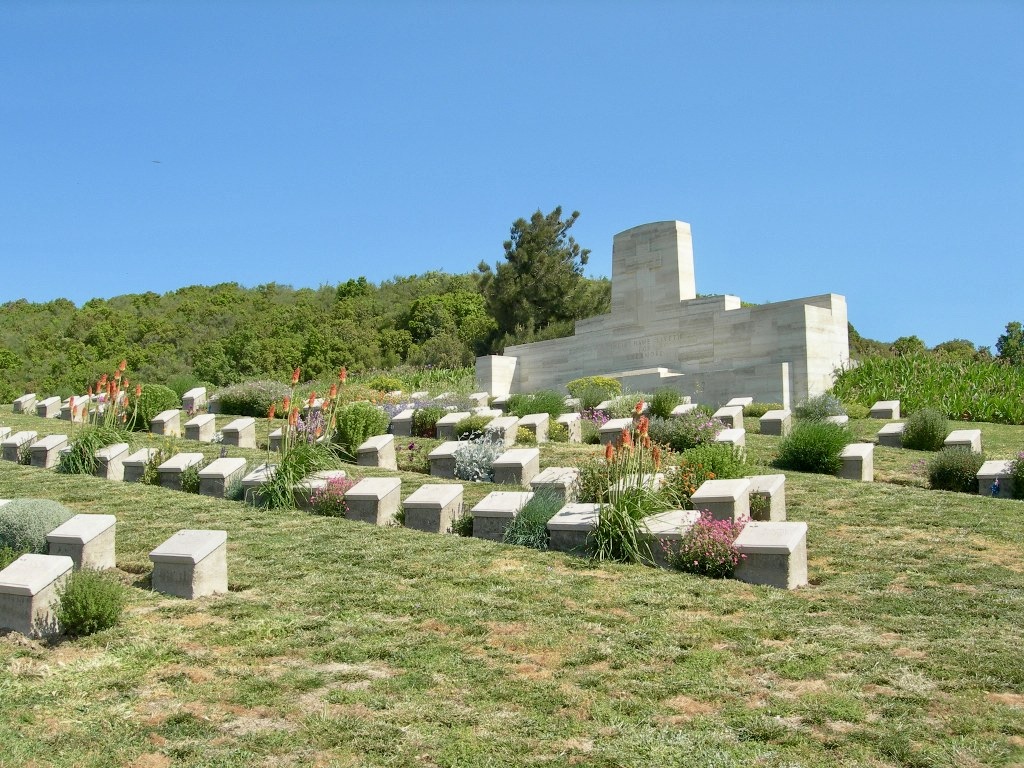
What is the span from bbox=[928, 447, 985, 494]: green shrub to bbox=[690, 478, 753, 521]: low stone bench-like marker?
3762mm

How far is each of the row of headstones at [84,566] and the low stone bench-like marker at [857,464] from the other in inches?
296

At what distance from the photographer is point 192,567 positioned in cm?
652

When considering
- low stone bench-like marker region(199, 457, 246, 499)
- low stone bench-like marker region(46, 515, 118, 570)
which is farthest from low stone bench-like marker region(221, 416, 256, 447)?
low stone bench-like marker region(46, 515, 118, 570)

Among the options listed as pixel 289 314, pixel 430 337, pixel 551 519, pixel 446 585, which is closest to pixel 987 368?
pixel 551 519

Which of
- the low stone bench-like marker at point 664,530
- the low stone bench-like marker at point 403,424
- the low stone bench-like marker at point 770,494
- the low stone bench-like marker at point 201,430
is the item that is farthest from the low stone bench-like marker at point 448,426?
the low stone bench-like marker at point 664,530

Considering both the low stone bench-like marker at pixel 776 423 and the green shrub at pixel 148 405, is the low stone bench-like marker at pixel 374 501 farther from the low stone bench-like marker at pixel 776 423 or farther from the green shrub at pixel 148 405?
the green shrub at pixel 148 405

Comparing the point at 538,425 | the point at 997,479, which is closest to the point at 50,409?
the point at 538,425

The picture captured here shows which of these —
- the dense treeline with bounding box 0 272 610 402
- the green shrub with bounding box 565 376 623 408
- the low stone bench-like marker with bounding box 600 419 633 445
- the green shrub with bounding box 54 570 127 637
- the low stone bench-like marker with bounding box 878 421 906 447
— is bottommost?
the green shrub with bounding box 54 570 127 637

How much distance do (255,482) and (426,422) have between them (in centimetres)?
541

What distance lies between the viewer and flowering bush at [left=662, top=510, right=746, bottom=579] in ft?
22.1

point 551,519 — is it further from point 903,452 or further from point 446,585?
point 903,452

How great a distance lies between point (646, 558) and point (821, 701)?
109 inches

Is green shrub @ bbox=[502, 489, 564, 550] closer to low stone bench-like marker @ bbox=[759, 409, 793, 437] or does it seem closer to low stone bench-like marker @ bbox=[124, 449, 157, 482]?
low stone bench-like marker @ bbox=[124, 449, 157, 482]

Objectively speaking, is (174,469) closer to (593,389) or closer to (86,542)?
(86,542)
